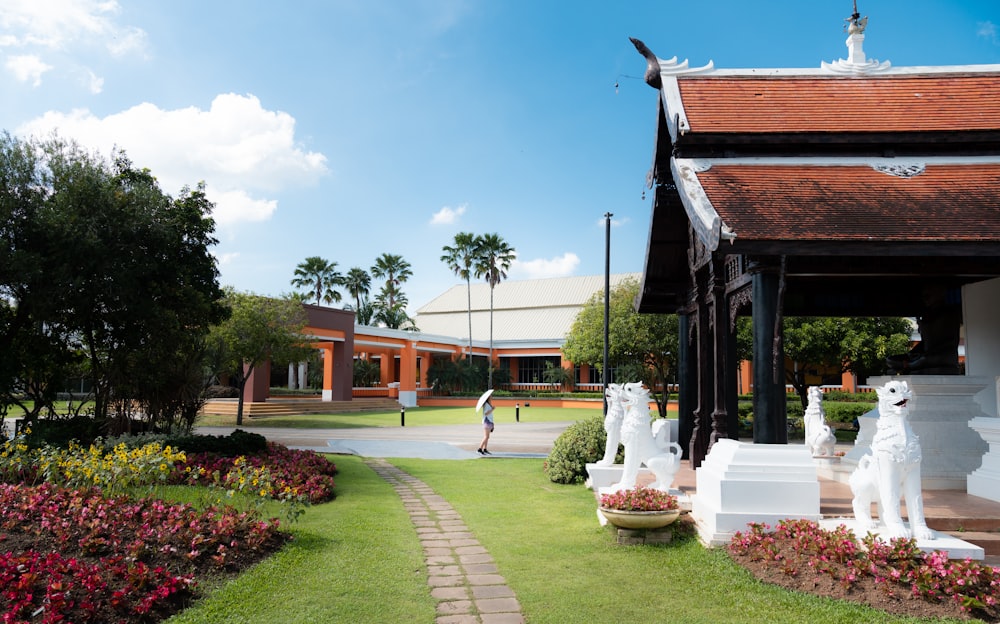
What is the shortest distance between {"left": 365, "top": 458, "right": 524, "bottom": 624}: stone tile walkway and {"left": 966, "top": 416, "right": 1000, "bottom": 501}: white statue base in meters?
5.32

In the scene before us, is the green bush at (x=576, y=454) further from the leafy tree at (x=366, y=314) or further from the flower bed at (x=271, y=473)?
the leafy tree at (x=366, y=314)

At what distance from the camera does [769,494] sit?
5.96 m

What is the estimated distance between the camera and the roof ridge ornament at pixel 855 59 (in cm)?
925

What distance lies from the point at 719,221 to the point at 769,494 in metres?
2.60

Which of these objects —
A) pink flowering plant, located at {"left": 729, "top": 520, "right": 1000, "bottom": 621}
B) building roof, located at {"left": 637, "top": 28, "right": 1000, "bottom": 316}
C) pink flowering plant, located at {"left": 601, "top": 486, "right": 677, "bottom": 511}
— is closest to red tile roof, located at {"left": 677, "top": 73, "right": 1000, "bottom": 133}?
building roof, located at {"left": 637, "top": 28, "right": 1000, "bottom": 316}

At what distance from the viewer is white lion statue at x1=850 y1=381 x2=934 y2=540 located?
504 centimetres

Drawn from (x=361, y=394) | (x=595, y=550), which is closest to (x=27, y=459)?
(x=595, y=550)

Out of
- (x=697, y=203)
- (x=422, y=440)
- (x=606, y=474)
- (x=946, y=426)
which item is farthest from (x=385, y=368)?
(x=697, y=203)

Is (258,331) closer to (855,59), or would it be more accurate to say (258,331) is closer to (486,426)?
(486,426)

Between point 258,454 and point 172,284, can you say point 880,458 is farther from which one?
point 172,284

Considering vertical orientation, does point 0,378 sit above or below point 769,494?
above

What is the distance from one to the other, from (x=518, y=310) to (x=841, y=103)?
145 ft

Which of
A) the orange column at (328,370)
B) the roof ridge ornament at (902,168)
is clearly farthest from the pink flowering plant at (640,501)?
the orange column at (328,370)

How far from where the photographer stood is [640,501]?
21.0 ft
